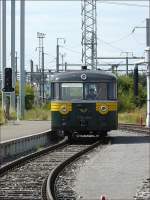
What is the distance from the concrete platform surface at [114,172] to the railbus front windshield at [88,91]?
2383mm

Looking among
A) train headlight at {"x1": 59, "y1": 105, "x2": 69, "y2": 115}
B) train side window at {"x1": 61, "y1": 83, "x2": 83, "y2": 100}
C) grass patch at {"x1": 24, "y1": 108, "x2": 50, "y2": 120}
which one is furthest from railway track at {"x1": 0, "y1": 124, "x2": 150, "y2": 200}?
grass patch at {"x1": 24, "y1": 108, "x2": 50, "y2": 120}

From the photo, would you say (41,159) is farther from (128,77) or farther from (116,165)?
(128,77)

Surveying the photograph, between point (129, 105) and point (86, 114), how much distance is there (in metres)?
45.8

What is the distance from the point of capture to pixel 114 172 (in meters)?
16.0

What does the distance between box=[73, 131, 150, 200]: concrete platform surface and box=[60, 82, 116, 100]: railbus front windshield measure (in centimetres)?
238

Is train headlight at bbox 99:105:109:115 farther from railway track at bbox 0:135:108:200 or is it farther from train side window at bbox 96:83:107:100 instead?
railway track at bbox 0:135:108:200

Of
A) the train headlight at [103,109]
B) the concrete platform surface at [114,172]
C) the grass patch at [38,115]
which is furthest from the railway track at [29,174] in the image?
the grass patch at [38,115]

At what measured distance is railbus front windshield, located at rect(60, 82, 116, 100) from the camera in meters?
26.3

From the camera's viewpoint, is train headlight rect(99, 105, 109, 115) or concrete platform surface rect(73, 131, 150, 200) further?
train headlight rect(99, 105, 109, 115)

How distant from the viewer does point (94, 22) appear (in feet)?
184

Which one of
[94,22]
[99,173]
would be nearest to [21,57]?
[94,22]

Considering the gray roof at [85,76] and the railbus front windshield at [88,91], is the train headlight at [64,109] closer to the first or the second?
the railbus front windshield at [88,91]

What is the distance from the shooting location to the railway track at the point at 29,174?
12414 mm

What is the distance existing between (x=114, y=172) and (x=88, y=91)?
35.1ft
